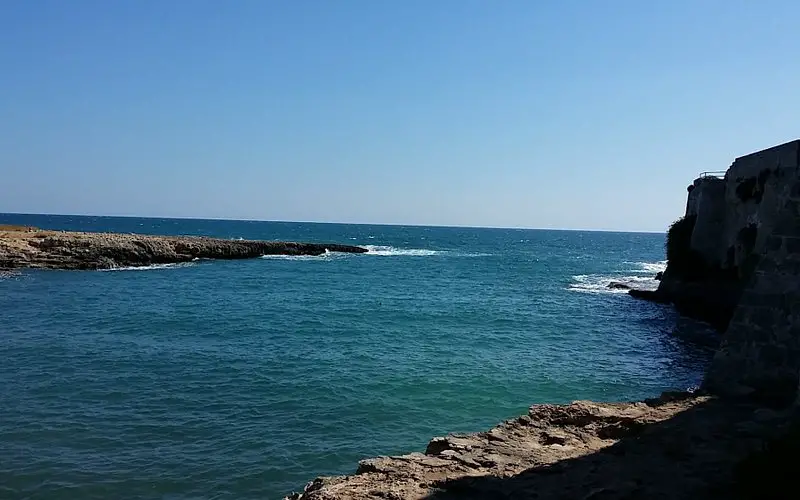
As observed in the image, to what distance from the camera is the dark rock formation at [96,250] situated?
46844mm

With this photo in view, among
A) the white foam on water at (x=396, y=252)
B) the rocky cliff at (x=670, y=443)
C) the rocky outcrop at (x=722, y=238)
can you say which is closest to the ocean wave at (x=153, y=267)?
the white foam on water at (x=396, y=252)

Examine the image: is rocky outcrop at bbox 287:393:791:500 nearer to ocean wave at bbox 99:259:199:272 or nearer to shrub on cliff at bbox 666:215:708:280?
shrub on cliff at bbox 666:215:708:280

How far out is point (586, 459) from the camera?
7.68 meters

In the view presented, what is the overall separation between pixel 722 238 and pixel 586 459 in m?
29.2

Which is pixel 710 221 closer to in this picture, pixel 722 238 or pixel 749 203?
pixel 722 238

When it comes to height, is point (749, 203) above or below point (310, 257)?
above

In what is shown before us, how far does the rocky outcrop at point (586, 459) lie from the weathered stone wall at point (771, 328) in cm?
78

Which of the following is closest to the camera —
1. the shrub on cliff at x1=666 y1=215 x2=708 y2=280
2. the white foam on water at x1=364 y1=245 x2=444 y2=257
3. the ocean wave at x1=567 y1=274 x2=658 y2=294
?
the shrub on cliff at x1=666 y1=215 x2=708 y2=280

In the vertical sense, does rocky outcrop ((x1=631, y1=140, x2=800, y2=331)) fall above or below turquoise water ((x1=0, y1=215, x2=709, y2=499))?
above

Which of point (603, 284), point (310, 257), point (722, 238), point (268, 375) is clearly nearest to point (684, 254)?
point (722, 238)

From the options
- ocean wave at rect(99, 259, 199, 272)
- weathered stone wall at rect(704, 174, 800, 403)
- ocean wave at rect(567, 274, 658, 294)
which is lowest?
ocean wave at rect(99, 259, 199, 272)

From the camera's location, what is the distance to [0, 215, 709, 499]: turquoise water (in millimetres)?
11047

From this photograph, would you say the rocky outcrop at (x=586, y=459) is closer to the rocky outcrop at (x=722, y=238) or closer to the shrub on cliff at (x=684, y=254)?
the rocky outcrop at (x=722, y=238)

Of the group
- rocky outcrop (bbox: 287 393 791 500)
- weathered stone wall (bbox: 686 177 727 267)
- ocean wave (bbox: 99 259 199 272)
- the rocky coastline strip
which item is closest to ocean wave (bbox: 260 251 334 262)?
the rocky coastline strip
